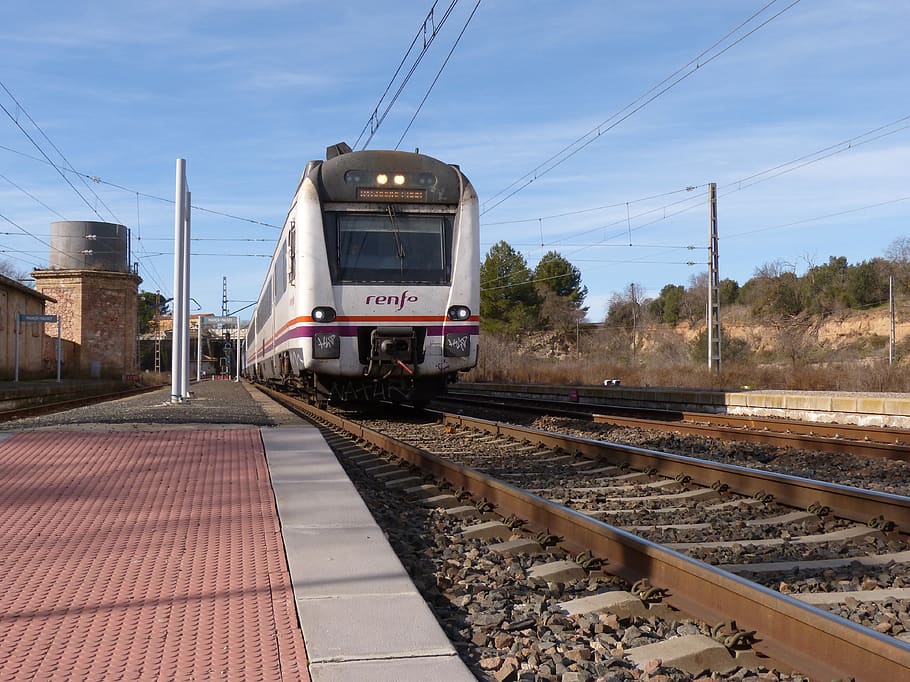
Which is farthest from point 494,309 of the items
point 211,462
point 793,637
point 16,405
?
point 793,637

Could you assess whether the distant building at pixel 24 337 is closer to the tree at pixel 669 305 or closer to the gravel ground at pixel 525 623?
the gravel ground at pixel 525 623

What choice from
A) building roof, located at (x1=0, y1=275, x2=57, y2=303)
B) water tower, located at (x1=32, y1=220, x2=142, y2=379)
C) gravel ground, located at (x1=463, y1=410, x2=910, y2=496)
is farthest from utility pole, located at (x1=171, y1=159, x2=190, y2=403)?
water tower, located at (x1=32, y1=220, x2=142, y2=379)

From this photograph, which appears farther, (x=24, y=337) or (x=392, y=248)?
(x=24, y=337)

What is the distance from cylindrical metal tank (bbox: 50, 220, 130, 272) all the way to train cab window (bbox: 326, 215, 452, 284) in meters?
44.8

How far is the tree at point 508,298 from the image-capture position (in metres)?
58.3

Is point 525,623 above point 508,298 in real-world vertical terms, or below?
below

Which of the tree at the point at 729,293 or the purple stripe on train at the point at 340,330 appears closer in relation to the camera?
the purple stripe on train at the point at 340,330

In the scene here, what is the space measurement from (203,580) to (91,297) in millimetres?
52351

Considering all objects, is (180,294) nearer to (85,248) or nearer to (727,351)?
(727,351)

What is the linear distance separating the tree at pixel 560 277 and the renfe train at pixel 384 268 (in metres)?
51.2

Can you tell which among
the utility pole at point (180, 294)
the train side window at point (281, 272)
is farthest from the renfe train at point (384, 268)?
the utility pole at point (180, 294)

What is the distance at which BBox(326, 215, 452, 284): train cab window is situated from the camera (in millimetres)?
12578

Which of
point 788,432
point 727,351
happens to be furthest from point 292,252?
point 727,351

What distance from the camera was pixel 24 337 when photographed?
1785 inches
